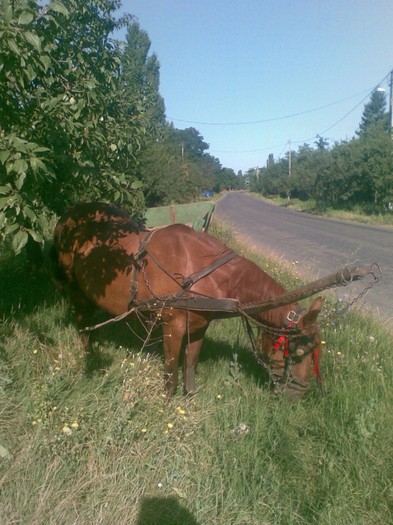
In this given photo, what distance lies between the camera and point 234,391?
3727mm

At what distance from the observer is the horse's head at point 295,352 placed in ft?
10.7

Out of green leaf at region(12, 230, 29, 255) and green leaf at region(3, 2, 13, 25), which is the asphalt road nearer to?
green leaf at region(12, 230, 29, 255)

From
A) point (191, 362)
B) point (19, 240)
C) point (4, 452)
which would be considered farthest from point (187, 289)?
point (4, 452)

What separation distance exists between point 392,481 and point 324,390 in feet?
2.93

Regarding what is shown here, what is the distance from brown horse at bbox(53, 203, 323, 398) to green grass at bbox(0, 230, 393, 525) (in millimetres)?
300

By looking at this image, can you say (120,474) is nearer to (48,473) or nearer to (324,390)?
(48,473)

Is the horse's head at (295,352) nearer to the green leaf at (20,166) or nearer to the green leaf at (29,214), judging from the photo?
the green leaf at (29,214)

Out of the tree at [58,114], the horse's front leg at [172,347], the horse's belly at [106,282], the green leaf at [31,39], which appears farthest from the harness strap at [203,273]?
the green leaf at [31,39]

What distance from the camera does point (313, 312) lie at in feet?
10.5

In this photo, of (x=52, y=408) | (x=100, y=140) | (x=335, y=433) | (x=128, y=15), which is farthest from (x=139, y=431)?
(x=128, y=15)

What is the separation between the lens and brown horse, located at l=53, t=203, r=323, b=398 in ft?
11.2

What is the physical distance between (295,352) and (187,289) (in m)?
0.92

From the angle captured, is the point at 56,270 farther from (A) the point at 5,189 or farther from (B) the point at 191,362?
(A) the point at 5,189

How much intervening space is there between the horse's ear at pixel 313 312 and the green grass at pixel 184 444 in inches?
25.7
